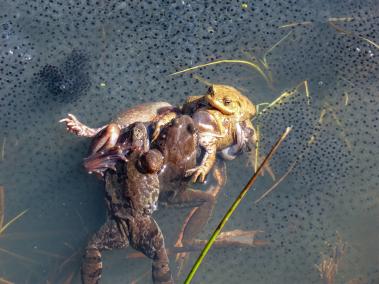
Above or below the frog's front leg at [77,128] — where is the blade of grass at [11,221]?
below

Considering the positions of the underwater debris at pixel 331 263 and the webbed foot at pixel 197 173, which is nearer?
the webbed foot at pixel 197 173

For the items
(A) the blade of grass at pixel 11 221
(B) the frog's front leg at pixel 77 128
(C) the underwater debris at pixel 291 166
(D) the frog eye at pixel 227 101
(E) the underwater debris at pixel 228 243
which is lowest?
(E) the underwater debris at pixel 228 243

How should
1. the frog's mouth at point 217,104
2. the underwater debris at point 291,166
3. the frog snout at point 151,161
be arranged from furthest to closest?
1. the underwater debris at point 291,166
2. the frog's mouth at point 217,104
3. the frog snout at point 151,161

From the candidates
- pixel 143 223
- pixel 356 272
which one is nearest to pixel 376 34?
pixel 356 272

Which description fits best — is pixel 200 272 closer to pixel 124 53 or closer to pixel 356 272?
pixel 356 272

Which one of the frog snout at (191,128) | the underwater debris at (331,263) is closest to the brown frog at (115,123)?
the frog snout at (191,128)

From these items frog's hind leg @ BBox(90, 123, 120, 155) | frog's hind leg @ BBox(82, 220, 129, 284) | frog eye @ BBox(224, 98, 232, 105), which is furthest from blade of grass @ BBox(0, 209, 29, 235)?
frog eye @ BBox(224, 98, 232, 105)

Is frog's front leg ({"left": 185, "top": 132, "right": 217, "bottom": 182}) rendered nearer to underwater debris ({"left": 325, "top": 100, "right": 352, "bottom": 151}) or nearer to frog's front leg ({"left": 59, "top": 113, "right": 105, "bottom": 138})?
frog's front leg ({"left": 59, "top": 113, "right": 105, "bottom": 138})

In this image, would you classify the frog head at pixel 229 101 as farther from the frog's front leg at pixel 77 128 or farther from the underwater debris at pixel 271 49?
the frog's front leg at pixel 77 128
